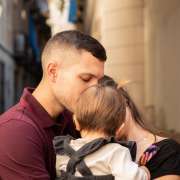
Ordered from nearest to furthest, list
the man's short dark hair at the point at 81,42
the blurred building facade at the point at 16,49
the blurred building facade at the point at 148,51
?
the man's short dark hair at the point at 81,42
the blurred building facade at the point at 148,51
the blurred building facade at the point at 16,49

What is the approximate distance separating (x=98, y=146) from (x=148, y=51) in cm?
790

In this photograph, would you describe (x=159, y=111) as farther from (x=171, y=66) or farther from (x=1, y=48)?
(x=1, y=48)

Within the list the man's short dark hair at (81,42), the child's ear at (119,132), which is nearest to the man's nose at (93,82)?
the man's short dark hair at (81,42)

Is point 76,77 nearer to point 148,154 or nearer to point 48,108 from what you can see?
point 48,108

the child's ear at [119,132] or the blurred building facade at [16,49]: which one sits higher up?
the child's ear at [119,132]

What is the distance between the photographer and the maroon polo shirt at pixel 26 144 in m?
2.77

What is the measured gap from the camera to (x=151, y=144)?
10.5 ft

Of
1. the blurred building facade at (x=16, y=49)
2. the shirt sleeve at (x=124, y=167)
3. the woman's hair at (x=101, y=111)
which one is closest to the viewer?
the shirt sleeve at (x=124, y=167)

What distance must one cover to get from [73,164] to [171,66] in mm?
5579

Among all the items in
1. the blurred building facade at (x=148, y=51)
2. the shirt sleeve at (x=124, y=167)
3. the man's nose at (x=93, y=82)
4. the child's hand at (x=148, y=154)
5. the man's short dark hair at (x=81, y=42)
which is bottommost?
the blurred building facade at (x=148, y=51)

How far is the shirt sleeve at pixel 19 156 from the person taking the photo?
277cm

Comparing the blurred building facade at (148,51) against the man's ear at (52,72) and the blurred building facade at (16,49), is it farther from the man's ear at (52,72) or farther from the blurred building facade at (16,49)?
the blurred building facade at (16,49)

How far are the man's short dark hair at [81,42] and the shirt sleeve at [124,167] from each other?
2.03 feet

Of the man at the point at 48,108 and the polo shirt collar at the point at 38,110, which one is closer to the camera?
the man at the point at 48,108
